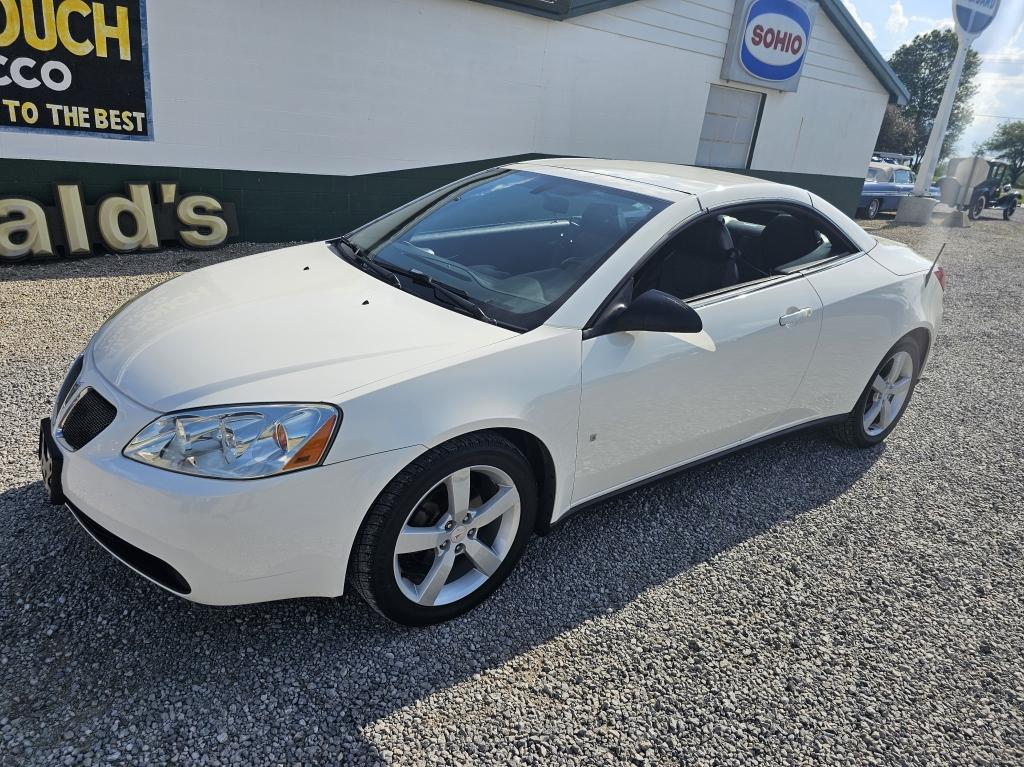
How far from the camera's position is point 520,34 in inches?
371

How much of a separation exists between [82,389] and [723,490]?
2.95 m

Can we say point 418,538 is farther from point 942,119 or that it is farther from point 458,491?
point 942,119

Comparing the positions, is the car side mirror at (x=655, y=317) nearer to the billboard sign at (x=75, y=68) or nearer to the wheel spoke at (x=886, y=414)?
the wheel spoke at (x=886, y=414)

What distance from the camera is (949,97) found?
18.0 m

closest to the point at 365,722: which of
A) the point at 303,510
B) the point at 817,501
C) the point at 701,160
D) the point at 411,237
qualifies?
the point at 303,510

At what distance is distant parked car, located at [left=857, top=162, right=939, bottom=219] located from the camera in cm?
1998

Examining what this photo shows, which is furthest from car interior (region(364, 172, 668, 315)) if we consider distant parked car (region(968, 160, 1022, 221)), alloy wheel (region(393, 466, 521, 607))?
distant parked car (region(968, 160, 1022, 221))

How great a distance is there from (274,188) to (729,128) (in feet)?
27.4

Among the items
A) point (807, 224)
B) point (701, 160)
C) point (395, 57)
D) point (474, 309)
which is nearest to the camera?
point (474, 309)

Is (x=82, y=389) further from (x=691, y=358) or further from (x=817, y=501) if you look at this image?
(x=817, y=501)

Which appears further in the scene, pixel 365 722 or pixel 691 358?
pixel 691 358

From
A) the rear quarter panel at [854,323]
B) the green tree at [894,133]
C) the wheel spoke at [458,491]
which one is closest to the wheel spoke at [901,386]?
the rear quarter panel at [854,323]

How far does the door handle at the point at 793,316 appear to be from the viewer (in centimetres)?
338

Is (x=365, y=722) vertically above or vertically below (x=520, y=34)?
below
